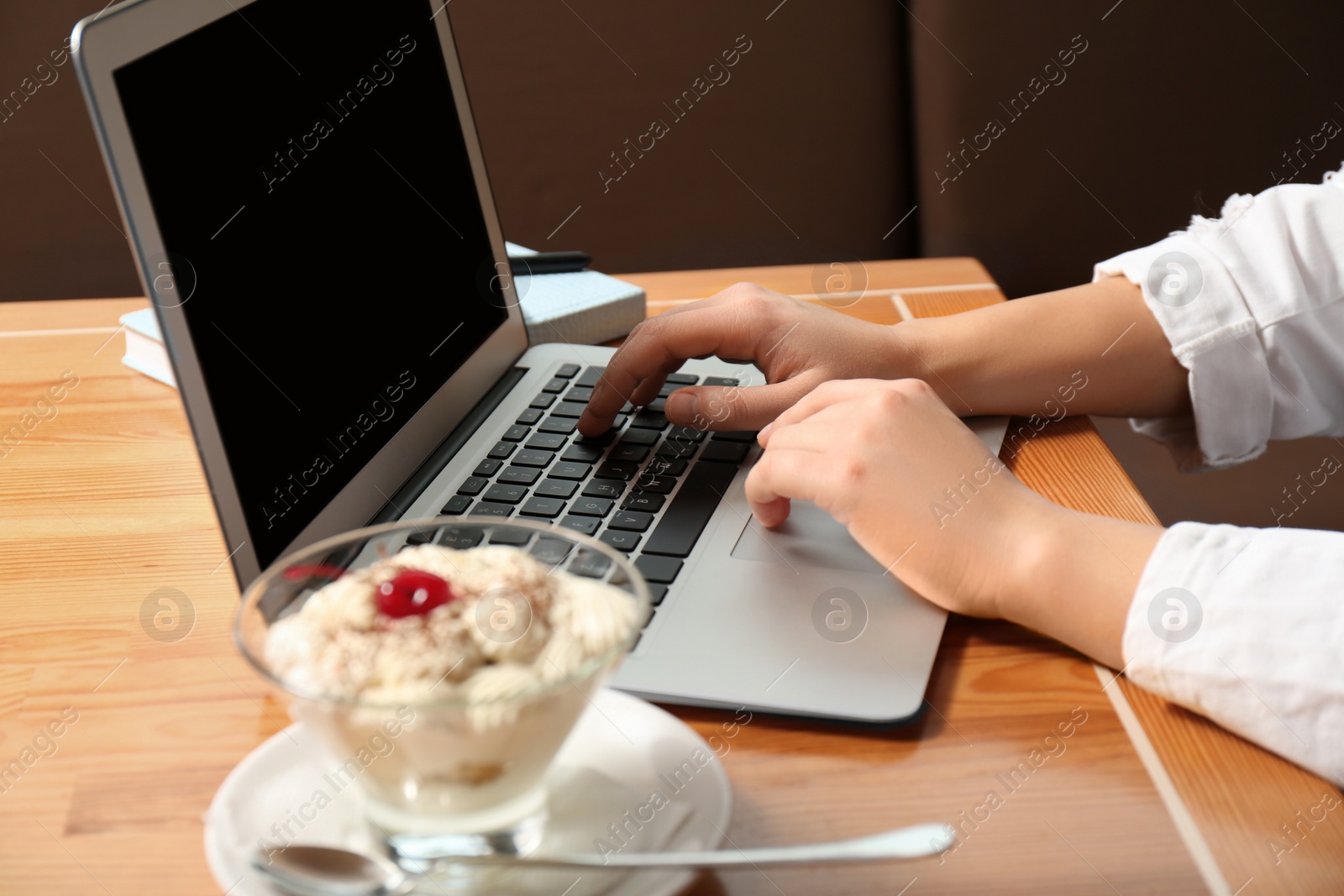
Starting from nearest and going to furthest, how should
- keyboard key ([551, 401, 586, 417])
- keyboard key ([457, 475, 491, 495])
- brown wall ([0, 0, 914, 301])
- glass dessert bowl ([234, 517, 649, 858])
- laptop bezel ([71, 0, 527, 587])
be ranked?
glass dessert bowl ([234, 517, 649, 858]), laptop bezel ([71, 0, 527, 587]), keyboard key ([457, 475, 491, 495]), keyboard key ([551, 401, 586, 417]), brown wall ([0, 0, 914, 301])

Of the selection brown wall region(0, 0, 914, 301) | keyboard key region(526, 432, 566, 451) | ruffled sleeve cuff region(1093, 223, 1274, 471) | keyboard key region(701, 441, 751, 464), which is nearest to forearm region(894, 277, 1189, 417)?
ruffled sleeve cuff region(1093, 223, 1274, 471)

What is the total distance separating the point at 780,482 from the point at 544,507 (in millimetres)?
146

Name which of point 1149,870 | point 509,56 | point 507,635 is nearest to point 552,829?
point 507,635

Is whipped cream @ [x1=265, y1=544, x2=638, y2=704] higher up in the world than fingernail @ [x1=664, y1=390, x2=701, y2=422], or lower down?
higher up

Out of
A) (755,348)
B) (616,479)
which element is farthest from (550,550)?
(755,348)

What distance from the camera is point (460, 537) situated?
0.51 m

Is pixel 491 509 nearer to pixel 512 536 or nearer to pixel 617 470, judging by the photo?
pixel 617 470

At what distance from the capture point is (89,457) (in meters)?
0.75

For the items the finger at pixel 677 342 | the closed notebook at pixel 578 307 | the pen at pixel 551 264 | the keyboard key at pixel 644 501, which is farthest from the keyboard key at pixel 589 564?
the pen at pixel 551 264

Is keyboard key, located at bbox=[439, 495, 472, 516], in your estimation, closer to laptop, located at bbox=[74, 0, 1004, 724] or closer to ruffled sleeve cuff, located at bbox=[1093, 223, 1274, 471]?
laptop, located at bbox=[74, 0, 1004, 724]

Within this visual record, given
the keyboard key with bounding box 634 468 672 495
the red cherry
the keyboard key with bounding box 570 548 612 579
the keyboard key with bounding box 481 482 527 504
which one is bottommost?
the keyboard key with bounding box 481 482 527 504

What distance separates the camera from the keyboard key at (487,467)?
68cm

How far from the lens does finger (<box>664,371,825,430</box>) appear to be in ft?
2.31

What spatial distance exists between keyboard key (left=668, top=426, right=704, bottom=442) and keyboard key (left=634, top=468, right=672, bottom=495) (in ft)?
0.18
